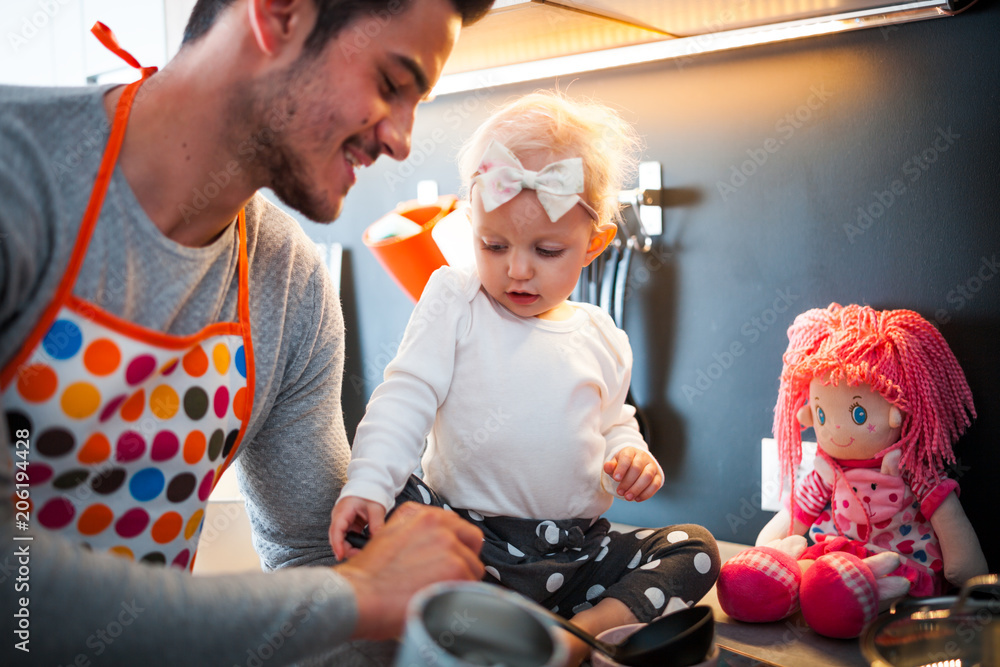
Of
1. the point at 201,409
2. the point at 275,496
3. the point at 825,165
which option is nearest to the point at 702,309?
the point at 825,165

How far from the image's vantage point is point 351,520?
0.83 m

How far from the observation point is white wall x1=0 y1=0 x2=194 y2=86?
5.01 feet

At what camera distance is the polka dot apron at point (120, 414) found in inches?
25.9

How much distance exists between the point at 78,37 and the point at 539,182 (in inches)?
49.2

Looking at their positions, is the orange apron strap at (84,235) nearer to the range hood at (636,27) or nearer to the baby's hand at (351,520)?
the baby's hand at (351,520)

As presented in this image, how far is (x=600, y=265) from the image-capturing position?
1.47 m

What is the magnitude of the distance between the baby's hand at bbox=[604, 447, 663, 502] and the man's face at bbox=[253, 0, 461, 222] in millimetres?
463

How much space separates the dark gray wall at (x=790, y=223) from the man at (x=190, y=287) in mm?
698

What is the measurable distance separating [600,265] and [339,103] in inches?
32.8

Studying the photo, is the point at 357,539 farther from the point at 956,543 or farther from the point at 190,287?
the point at 956,543

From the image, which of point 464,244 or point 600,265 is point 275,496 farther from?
point 600,265

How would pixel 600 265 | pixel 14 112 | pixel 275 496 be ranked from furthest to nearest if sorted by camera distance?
1. pixel 600 265
2. pixel 275 496
3. pixel 14 112

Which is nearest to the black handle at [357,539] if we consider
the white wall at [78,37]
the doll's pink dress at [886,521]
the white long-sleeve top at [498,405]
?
the white long-sleeve top at [498,405]

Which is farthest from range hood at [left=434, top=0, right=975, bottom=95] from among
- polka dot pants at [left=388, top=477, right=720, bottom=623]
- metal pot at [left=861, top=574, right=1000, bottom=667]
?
metal pot at [left=861, top=574, right=1000, bottom=667]
